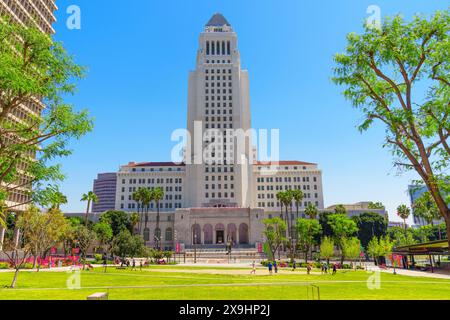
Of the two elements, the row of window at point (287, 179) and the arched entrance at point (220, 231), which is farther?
the row of window at point (287, 179)

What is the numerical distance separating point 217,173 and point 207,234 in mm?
20989

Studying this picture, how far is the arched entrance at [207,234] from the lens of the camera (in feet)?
324

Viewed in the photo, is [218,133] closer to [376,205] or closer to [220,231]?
[220,231]

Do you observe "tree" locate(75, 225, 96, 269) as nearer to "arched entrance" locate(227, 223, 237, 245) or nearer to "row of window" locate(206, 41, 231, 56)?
"arched entrance" locate(227, 223, 237, 245)

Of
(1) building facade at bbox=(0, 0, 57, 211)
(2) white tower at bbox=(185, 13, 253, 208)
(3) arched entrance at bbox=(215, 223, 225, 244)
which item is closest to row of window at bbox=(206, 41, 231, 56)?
(2) white tower at bbox=(185, 13, 253, 208)

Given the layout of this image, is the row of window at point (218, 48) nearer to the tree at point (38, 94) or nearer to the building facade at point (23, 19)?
the building facade at point (23, 19)

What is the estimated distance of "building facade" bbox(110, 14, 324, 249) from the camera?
97500mm

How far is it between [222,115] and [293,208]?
41.9 meters

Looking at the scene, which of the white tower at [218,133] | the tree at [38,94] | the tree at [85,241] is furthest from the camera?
the white tower at [218,133]

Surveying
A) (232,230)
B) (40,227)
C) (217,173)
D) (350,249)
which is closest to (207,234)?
(232,230)

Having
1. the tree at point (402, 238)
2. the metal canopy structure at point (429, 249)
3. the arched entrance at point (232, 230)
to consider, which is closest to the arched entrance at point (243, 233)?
the arched entrance at point (232, 230)

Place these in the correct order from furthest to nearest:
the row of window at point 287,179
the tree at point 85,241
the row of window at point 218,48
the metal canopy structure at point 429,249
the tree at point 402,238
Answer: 1. the row of window at point 218,48
2. the row of window at point 287,179
3. the tree at point 402,238
4. the tree at point 85,241
5. the metal canopy structure at point 429,249

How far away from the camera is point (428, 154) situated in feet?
44.2
